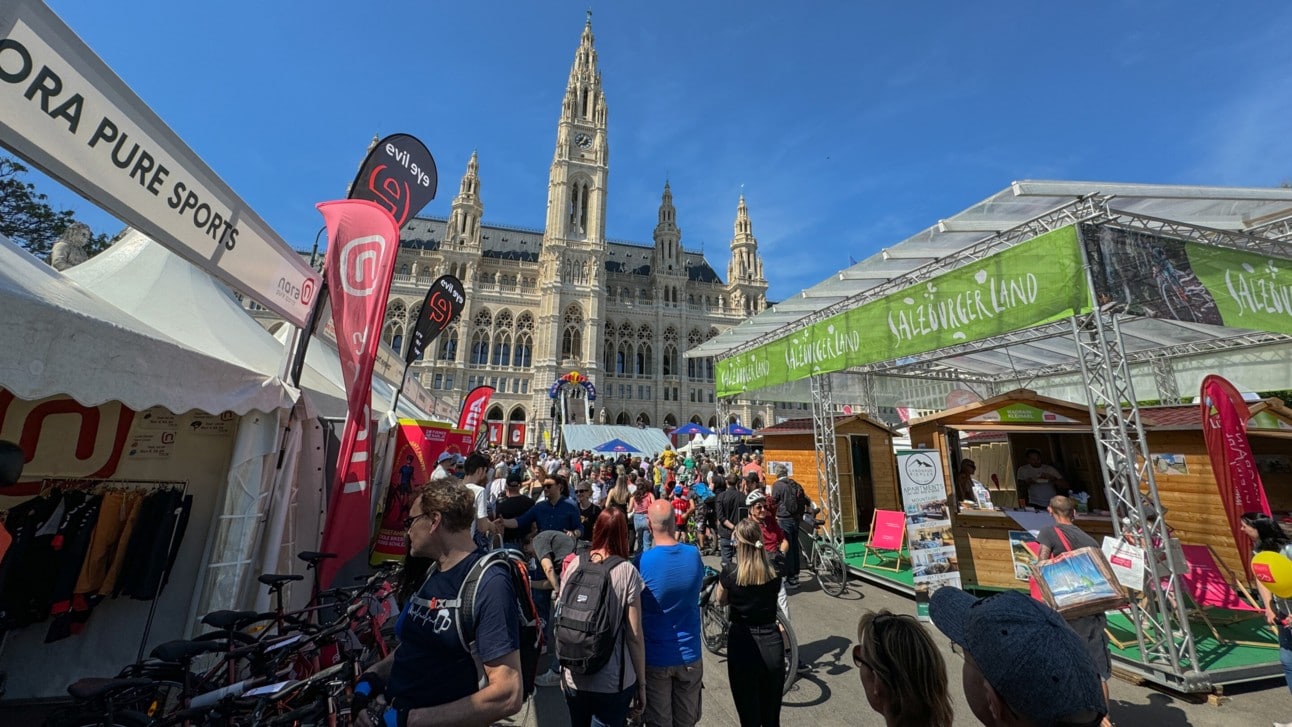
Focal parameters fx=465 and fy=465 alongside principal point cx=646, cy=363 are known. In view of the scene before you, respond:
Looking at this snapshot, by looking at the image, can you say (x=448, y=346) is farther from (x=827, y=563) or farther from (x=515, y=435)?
(x=827, y=563)

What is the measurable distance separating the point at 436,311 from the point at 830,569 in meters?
7.56

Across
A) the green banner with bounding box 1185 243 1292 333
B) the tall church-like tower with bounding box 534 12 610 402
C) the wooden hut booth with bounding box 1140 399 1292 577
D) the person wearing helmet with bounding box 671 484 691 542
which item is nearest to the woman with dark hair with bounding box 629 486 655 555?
the person wearing helmet with bounding box 671 484 691 542

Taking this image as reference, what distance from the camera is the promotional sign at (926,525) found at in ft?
17.9

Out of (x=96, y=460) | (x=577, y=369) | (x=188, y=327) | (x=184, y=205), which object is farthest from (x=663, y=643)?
(x=577, y=369)

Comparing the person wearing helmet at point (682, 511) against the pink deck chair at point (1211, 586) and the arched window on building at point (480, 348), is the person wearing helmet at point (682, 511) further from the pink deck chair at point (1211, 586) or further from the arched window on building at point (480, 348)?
the arched window on building at point (480, 348)

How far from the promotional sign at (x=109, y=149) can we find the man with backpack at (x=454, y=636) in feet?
8.19

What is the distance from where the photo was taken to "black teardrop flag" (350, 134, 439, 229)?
4699 millimetres

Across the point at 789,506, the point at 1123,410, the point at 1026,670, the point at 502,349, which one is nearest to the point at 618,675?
the point at 1026,670

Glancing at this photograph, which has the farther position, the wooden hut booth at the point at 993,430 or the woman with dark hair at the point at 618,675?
the wooden hut booth at the point at 993,430

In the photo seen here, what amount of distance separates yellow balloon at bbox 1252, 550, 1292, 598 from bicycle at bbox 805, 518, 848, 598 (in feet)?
13.0

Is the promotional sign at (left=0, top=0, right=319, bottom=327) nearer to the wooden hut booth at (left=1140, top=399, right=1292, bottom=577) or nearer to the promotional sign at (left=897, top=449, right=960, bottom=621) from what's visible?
the promotional sign at (left=897, top=449, right=960, bottom=621)

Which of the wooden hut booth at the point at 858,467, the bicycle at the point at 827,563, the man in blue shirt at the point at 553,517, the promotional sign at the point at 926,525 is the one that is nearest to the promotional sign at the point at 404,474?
the man in blue shirt at the point at 553,517

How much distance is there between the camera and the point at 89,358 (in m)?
2.50

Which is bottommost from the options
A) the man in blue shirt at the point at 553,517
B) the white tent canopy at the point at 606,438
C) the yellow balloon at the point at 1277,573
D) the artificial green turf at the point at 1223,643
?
the artificial green turf at the point at 1223,643
